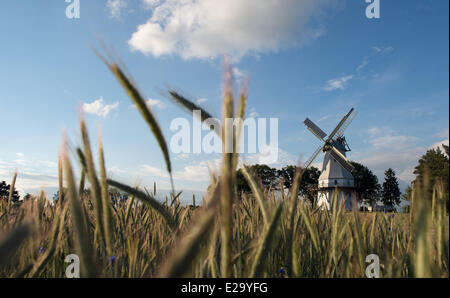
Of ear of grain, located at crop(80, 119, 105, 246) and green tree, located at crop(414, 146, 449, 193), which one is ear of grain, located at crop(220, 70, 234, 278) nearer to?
ear of grain, located at crop(80, 119, 105, 246)

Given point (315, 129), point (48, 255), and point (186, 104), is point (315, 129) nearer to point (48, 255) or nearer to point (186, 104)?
point (186, 104)

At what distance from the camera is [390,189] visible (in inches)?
2776

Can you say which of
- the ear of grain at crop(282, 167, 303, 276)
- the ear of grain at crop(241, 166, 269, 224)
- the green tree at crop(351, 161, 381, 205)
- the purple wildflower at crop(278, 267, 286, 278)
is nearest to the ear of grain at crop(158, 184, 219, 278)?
the ear of grain at crop(241, 166, 269, 224)

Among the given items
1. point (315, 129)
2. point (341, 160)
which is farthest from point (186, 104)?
point (341, 160)

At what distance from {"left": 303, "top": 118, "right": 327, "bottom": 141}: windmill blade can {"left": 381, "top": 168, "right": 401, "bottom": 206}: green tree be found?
115 feet

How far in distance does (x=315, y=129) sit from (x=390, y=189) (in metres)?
40.1

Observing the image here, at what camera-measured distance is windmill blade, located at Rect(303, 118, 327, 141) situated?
139 ft

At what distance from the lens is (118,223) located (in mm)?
2297

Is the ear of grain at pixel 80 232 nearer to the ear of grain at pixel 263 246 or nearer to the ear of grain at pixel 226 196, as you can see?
the ear of grain at pixel 226 196

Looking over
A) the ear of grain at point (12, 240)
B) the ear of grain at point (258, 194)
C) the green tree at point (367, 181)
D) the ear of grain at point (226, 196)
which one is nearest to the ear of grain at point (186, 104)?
the ear of grain at point (258, 194)
